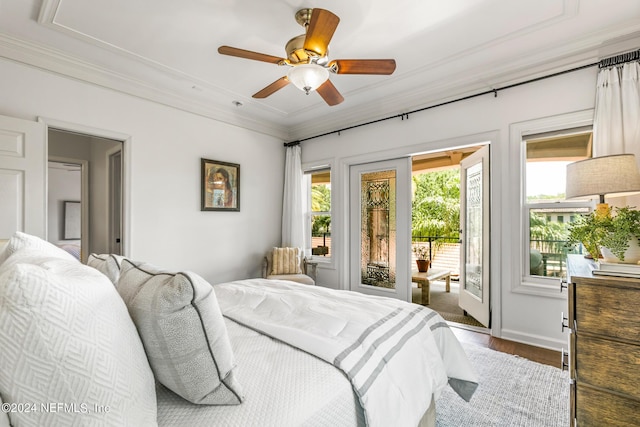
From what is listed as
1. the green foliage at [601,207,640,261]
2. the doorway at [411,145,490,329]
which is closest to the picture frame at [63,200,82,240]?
the doorway at [411,145,490,329]

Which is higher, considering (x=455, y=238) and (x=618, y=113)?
(x=618, y=113)

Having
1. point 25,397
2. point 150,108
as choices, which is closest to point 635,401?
point 25,397

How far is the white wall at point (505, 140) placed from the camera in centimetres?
271

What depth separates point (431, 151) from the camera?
11.5 feet

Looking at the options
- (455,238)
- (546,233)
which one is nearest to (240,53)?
(546,233)

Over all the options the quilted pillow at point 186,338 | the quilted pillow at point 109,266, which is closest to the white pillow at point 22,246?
the quilted pillow at point 109,266

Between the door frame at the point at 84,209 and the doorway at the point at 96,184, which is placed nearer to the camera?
the doorway at the point at 96,184

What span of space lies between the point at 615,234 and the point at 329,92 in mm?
2051

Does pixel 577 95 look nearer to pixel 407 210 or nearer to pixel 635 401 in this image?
pixel 407 210

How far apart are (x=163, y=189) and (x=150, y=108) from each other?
88cm

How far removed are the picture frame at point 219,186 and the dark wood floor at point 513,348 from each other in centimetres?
312

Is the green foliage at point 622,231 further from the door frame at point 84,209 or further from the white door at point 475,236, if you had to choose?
the door frame at point 84,209

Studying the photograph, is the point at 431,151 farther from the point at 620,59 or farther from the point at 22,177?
the point at 22,177

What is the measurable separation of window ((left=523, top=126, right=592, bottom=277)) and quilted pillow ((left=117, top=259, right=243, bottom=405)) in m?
3.09
